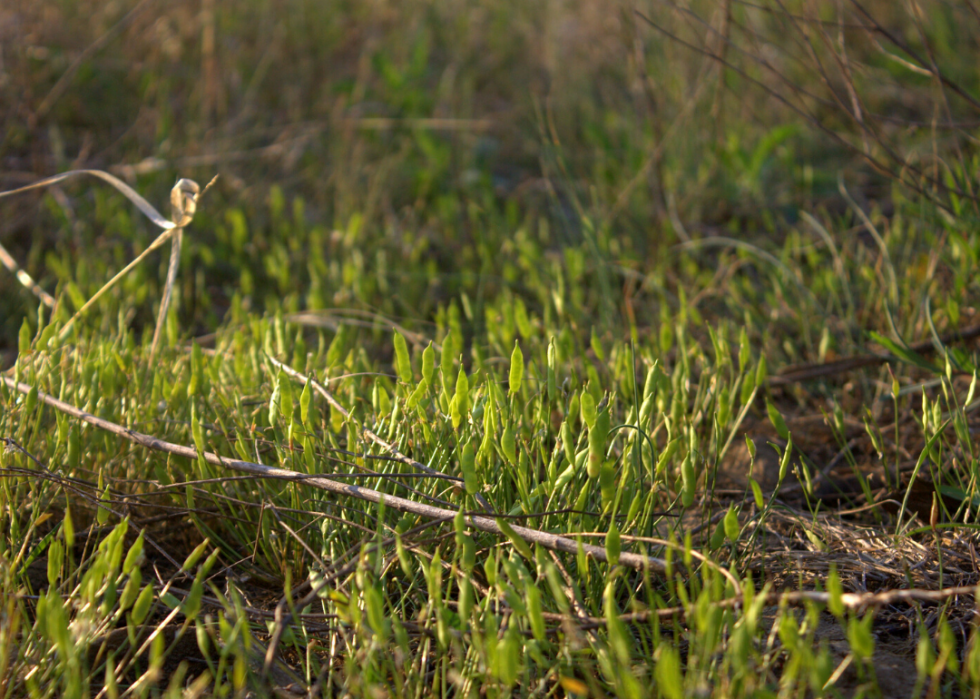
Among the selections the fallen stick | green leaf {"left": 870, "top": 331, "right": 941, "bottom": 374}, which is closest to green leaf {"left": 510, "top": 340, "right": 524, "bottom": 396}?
the fallen stick

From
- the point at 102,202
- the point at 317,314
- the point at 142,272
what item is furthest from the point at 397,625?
the point at 102,202

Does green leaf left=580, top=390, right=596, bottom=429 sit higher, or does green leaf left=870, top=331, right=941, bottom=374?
green leaf left=580, top=390, right=596, bottom=429

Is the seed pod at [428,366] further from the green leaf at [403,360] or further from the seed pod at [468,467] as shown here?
the seed pod at [468,467]

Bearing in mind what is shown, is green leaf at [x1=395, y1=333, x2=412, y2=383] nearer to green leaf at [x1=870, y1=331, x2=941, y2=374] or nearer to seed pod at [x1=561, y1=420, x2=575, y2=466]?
seed pod at [x1=561, y1=420, x2=575, y2=466]

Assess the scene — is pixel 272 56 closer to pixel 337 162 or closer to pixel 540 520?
pixel 337 162

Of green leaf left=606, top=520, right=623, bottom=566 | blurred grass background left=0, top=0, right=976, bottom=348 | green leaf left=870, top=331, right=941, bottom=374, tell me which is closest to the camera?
green leaf left=606, top=520, right=623, bottom=566

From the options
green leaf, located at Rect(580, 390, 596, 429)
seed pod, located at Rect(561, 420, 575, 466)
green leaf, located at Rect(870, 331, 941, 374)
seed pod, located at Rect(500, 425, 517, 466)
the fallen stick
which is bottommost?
green leaf, located at Rect(870, 331, 941, 374)

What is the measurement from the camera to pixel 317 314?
2385 mm

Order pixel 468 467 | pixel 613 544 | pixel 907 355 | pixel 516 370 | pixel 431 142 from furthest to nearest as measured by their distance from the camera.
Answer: pixel 431 142 < pixel 907 355 < pixel 516 370 < pixel 468 467 < pixel 613 544

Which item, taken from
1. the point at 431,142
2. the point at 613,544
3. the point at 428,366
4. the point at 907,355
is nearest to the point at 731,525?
the point at 613,544

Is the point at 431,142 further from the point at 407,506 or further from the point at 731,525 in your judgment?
the point at 731,525

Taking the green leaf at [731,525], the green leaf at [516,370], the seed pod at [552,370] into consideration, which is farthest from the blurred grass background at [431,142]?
the green leaf at [731,525]

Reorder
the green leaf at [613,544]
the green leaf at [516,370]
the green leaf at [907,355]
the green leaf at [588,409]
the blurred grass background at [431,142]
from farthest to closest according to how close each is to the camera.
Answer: the blurred grass background at [431,142]
the green leaf at [907,355]
the green leaf at [516,370]
the green leaf at [588,409]
the green leaf at [613,544]

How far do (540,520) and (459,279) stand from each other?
1.54 meters
